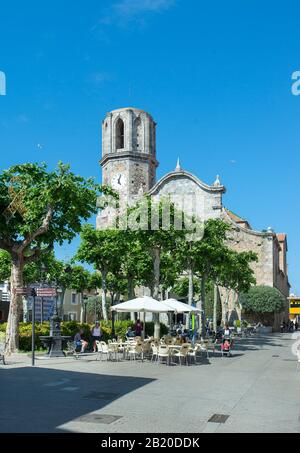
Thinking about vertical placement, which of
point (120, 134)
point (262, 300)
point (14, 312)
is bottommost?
point (262, 300)

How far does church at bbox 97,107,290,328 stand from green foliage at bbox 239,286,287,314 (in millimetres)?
2930

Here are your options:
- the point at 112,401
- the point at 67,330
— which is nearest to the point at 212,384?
the point at 112,401

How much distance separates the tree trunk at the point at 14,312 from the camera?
2322 centimetres

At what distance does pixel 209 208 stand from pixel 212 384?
164ft

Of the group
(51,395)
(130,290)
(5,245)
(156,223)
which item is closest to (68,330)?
(5,245)

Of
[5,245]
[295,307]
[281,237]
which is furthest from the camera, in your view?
[281,237]

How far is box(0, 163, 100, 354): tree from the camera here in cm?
2262

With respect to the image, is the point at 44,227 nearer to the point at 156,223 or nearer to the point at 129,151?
the point at 156,223

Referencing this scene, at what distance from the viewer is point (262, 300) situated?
2280 inches

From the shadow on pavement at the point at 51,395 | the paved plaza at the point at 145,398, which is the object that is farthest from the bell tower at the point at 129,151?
the shadow on pavement at the point at 51,395

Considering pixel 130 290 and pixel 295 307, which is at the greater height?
pixel 130 290

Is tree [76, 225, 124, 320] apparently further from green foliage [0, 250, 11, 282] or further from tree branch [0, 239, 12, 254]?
tree branch [0, 239, 12, 254]

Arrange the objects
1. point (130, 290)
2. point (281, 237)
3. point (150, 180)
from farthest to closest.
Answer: point (281, 237)
point (150, 180)
point (130, 290)

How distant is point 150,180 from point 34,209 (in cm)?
4258
